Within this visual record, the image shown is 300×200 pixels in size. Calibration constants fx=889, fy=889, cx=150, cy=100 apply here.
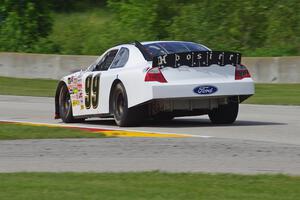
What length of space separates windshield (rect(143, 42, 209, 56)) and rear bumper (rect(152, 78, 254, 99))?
2.64ft

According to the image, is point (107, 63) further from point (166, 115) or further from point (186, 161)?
point (186, 161)

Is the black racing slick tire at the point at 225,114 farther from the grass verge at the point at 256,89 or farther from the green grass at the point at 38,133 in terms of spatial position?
the grass verge at the point at 256,89

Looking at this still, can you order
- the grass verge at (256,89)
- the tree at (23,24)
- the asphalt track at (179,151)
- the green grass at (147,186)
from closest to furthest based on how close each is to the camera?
the green grass at (147,186), the asphalt track at (179,151), the grass verge at (256,89), the tree at (23,24)

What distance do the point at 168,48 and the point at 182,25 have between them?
57.8ft

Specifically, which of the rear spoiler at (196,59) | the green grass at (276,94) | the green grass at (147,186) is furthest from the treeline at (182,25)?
the green grass at (147,186)

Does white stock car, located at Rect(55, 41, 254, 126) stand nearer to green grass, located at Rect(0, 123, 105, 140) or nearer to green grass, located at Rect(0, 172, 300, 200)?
green grass, located at Rect(0, 123, 105, 140)

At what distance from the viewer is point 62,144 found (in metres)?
12.3

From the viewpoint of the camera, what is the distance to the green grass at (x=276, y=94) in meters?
20.7

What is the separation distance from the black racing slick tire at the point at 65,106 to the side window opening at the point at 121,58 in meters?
1.65

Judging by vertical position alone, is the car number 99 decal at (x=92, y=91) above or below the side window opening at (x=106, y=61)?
below

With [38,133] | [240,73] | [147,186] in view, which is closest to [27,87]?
[38,133]

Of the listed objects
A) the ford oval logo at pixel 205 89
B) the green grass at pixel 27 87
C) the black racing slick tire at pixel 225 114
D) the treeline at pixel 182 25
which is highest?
the ford oval logo at pixel 205 89

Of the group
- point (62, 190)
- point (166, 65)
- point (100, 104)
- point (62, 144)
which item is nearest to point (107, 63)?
point (100, 104)

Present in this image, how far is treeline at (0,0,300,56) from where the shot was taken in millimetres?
30406
